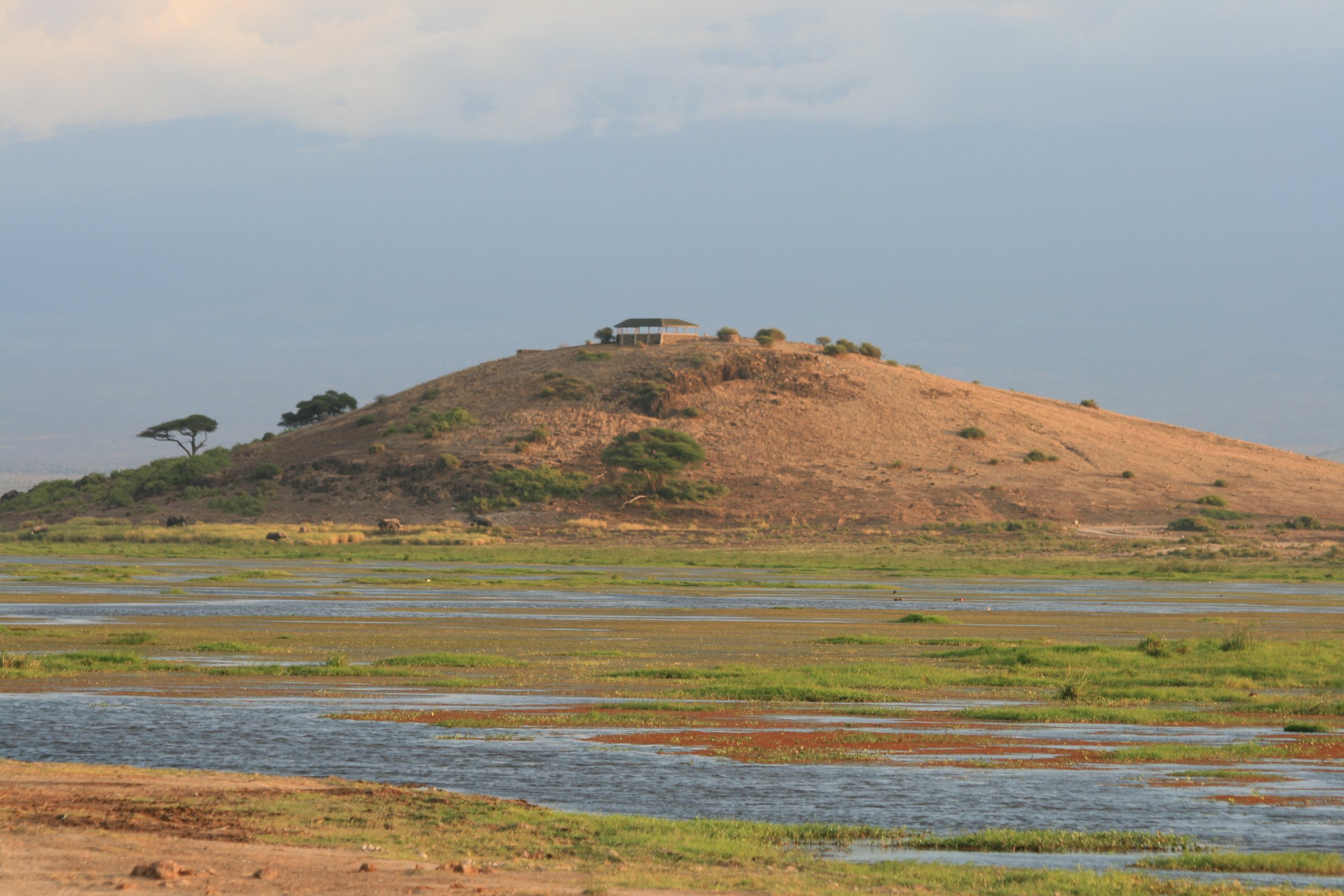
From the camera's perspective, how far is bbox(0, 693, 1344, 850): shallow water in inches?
542

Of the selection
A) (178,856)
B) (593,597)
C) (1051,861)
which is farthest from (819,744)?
(593,597)

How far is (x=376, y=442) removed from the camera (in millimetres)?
114188

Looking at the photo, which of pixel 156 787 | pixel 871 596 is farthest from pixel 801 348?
pixel 156 787

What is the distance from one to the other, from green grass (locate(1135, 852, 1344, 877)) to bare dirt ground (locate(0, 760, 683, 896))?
4.96m

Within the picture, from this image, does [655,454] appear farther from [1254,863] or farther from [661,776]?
[1254,863]

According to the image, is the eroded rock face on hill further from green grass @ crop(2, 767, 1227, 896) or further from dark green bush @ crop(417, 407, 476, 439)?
green grass @ crop(2, 767, 1227, 896)

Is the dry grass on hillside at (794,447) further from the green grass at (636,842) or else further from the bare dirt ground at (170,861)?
the bare dirt ground at (170,861)

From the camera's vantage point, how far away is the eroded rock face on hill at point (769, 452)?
100562mm

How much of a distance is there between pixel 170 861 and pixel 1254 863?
29.5ft

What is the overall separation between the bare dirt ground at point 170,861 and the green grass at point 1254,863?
496 cm

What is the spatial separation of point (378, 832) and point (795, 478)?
93291mm

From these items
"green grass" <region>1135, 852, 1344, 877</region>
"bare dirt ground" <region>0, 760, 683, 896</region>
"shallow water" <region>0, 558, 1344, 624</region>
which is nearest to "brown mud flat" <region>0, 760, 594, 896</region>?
"bare dirt ground" <region>0, 760, 683, 896</region>

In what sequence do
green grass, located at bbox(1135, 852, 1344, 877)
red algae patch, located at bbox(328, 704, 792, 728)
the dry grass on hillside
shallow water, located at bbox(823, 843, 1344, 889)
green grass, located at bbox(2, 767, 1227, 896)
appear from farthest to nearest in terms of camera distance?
the dry grass on hillside
red algae patch, located at bbox(328, 704, 792, 728)
green grass, located at bbox(1135, 852, 1344, 877)
shallow water, located at bbox(823, 843, 1344, 889)
green grass, located at bbox(2, 767, 1227, 896)

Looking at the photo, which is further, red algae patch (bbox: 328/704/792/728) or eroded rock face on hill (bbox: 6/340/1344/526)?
eroded rock face on hill (bbox: 6/340/1344/526)
